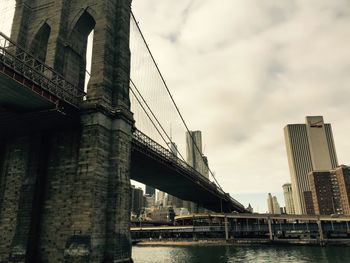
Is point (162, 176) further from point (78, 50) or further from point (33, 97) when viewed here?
point (33, 97)

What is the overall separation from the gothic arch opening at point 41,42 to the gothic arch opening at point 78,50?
385 cm

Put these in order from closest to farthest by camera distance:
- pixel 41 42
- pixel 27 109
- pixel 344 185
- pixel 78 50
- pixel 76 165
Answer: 1. pixel 27 109
2. pixel 76 165
3. pixel 78 50
4. pixel 41 42
5. pixel 344 185

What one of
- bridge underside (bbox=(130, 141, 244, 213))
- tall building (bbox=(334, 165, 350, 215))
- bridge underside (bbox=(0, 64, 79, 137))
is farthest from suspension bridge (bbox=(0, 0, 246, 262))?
tall building (bbox=(334, 165, 350, 215))

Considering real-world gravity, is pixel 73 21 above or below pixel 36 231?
above

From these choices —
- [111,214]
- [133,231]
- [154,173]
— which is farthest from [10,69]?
[133,231]

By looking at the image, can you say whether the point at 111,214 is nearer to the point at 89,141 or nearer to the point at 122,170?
the point at 122,170

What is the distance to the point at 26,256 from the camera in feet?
93.6

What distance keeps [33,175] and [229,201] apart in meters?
90.3

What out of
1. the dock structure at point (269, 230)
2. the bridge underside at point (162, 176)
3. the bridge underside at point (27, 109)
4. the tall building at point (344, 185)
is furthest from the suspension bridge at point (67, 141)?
the tall building at point (344, 185)

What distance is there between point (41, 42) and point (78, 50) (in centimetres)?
480

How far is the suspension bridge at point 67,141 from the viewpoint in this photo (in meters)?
27.9

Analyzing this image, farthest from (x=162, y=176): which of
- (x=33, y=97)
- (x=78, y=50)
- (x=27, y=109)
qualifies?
(x=33, y=97)

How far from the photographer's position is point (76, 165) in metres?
31.1

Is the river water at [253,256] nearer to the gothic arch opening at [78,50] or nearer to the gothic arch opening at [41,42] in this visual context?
the gothic arch opening at [78,50]
